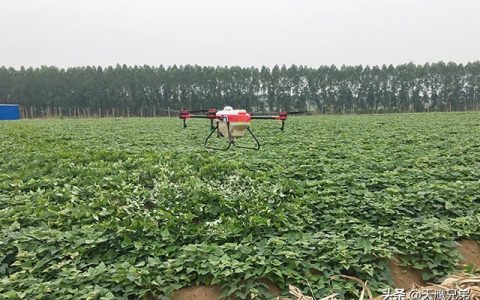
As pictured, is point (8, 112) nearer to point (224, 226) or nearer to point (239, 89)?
point (239, 89)

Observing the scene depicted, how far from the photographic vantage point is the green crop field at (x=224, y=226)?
3.12 metres

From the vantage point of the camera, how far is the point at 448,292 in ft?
5.49

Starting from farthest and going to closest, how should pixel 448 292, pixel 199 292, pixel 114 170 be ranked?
pixel 114 170 < pixel 199 292 < pixel 448 292

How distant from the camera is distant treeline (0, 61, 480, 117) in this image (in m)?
55.2

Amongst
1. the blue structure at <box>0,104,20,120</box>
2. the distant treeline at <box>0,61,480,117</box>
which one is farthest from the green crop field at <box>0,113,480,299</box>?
the distant treeline at <box>0,61,480,117</box>

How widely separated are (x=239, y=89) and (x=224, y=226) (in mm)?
55788

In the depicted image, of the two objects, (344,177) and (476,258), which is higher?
(344,177)

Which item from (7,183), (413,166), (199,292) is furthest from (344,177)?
(7,183)

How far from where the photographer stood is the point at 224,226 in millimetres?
3996

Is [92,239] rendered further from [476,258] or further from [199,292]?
[476,258]

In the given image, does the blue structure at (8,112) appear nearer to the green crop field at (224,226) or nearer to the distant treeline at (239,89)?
the distant treeline at (239,89)

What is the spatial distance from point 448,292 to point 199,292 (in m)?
1.99

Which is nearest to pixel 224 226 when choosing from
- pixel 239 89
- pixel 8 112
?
pixel 8 112

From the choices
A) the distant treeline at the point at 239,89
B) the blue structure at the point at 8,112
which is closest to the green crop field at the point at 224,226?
the blue structure at the point at 8,112
